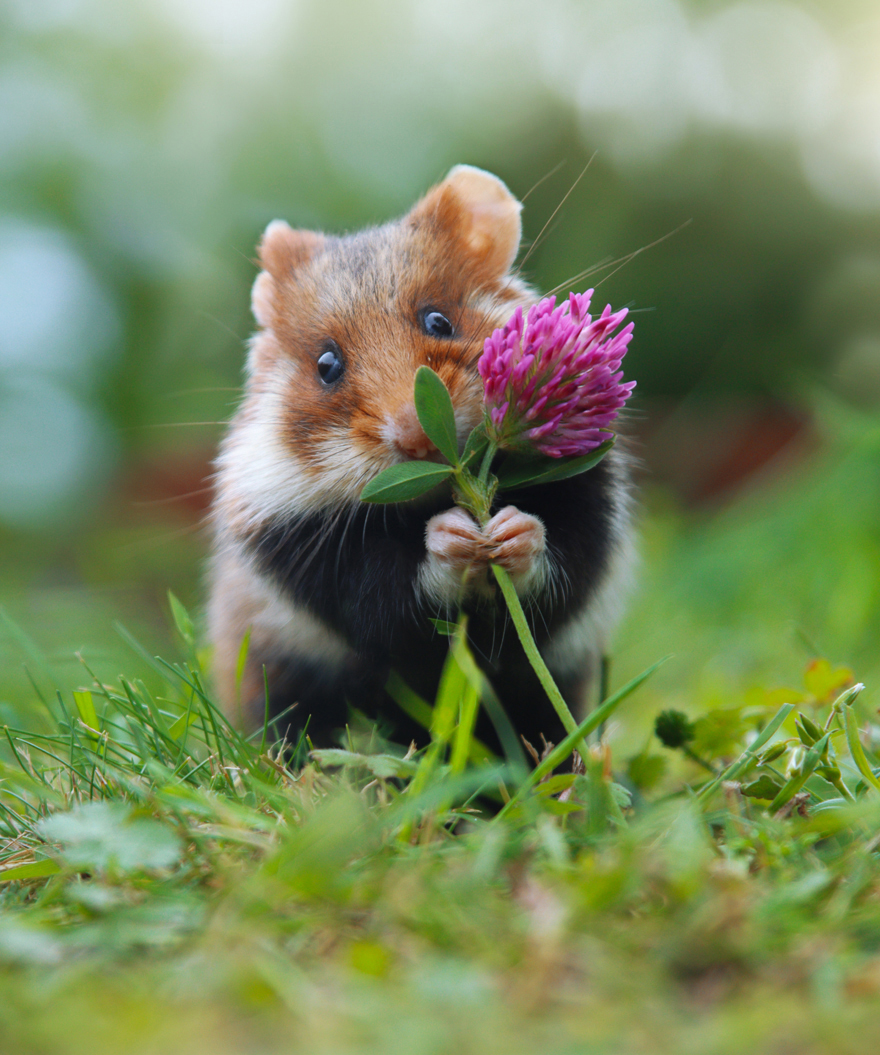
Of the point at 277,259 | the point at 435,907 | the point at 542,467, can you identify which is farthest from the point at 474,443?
the point at 277,259

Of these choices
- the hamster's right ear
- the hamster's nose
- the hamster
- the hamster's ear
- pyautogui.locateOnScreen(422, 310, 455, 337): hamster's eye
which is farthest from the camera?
the hamster's right ear

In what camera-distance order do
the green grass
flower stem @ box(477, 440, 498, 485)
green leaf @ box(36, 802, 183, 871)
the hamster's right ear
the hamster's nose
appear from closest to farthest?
the green grass, green leaf @ box(36, 802, 183, 871), flower stem @ box(477, 440, 498, 485), the hamster's nose, the hamster's right ear

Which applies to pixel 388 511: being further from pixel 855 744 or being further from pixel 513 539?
pixel 855 744

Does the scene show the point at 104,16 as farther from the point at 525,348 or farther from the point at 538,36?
the point at 525,348

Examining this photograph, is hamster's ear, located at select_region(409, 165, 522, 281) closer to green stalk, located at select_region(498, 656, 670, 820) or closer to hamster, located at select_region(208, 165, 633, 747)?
hamster, located at select_region(208, 165, 633, 747)

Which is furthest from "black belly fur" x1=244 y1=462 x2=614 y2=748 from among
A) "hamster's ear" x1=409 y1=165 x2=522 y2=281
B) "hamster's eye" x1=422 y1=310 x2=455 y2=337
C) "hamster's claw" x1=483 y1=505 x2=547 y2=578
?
"hamster's ear" x1=409 y1=165 x2=522 y2=281

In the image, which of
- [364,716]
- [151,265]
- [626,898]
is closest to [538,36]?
[151,265]
